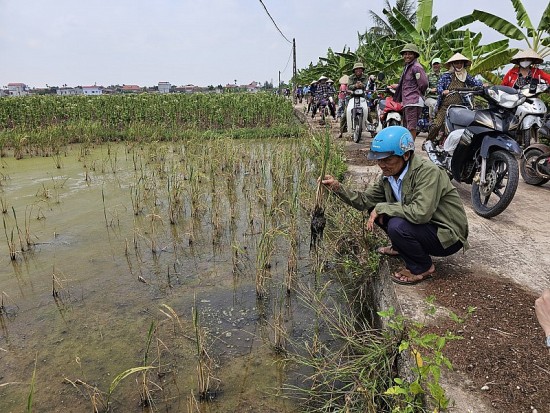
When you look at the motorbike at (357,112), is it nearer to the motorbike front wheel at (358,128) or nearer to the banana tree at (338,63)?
the motorbike front wheel at (358,128)

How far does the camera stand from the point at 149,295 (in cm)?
307

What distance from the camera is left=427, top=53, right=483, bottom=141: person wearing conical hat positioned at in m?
5.00

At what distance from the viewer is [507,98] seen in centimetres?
353

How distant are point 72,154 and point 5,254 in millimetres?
5747

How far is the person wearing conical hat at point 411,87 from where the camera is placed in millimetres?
5316

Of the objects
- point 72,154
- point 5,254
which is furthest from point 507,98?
point 72,154

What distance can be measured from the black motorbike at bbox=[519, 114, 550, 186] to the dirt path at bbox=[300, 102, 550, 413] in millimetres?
954

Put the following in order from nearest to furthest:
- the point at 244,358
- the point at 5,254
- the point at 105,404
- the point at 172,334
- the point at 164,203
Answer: the point at 105,404 → the point at 244,358 → the point at 172,334 → the point at 5,254 → the point at 164,203

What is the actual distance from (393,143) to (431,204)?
1.37ft

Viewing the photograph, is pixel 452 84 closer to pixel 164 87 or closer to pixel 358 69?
pixel 358 69

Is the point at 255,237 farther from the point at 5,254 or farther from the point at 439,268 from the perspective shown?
the point at 5,254

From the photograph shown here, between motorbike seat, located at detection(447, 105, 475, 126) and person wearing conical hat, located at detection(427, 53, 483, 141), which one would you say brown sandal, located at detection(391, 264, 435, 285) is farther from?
person wearing conical hat, located at detection(427, 53, 483, 141)

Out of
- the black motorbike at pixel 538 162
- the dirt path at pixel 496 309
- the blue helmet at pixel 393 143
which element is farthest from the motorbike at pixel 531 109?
the blue helmet at pixel 393 143

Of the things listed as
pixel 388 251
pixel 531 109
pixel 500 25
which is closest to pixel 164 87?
pixel 500 25
